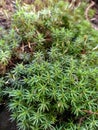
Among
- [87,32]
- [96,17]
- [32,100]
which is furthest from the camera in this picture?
[96,17]

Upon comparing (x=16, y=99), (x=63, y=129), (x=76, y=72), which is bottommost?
(x=63, y=129)

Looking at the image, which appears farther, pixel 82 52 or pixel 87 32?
pixel 87 32

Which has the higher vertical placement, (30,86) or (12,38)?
(12,38)

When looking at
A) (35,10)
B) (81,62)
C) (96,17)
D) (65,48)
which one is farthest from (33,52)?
(96,17)

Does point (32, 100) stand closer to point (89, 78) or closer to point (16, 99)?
point (16, 99)

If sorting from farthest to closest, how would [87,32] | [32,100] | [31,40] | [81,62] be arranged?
[87,32], [31,40], [81,62], [32,100]

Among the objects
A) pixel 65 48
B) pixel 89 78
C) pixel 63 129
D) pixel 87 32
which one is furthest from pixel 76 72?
pixel 87 32

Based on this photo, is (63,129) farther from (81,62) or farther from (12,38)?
(12,38)

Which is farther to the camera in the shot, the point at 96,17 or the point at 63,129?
the point at 96,17

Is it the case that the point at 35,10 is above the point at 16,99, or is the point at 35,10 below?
above
